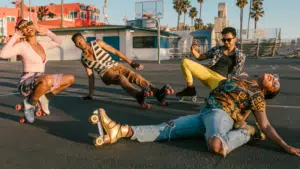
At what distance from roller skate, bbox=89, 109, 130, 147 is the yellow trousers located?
2757mm

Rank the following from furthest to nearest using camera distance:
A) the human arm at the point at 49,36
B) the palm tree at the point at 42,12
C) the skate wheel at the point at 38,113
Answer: the palm tree at the point at 42,12 → the skate wheel at the point at 38,113 → the human arm at the point at 49,36

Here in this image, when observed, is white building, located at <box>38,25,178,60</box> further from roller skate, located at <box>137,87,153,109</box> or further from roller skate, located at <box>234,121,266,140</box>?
roller skate, located at <box>234,121,266,140</box>

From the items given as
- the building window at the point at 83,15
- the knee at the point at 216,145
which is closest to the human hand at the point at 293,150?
the knee at the point at 216,145

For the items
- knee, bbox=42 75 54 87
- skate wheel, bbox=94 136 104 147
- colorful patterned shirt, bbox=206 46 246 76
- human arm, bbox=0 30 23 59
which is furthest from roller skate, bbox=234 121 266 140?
human arm, bbox=0 30 23 59

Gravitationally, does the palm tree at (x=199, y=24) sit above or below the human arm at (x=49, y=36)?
above

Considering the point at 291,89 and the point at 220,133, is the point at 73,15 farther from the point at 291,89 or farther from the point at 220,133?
the point at 220,133

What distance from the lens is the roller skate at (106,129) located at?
329cm

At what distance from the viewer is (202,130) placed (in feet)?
12.2

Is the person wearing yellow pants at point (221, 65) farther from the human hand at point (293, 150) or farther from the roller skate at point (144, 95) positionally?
the human hand at point (293, 150)

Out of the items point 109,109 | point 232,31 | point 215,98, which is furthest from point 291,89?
point 215,98

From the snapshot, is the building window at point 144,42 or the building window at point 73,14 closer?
the building window at point 144,42

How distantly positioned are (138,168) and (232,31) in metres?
3.51

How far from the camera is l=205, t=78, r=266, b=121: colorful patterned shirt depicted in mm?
3211

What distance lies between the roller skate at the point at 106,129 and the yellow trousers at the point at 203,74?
2.76 meters
